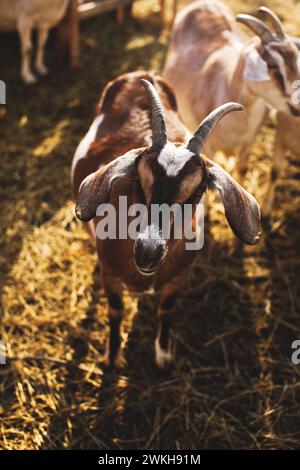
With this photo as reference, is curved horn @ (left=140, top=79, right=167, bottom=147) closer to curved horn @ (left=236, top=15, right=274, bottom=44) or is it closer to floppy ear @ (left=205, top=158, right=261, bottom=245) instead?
floppy ear @ (left=205, top=158, right=261, bottom=245)

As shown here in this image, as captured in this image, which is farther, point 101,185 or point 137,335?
point 137,335

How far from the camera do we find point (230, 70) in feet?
12.4

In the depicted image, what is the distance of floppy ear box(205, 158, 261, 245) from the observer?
215cm

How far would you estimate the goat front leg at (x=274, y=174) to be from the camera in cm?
403

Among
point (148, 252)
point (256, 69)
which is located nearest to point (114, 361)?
point (148, 252)

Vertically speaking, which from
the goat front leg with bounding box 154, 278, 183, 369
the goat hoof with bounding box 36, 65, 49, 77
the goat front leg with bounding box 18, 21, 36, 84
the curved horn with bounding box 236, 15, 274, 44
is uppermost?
the curved horn with bounding box 236, 15, 274, 44

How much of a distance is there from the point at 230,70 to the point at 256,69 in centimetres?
45

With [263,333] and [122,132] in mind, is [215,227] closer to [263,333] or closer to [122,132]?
[263,333]

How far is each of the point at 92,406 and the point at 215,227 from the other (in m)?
1.81

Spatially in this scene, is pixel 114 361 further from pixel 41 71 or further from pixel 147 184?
pixel 41 71

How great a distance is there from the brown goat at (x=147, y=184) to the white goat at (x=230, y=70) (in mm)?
630

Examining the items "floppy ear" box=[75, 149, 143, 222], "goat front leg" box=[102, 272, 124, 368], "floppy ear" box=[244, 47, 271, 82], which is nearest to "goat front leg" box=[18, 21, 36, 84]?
"floppy ear" box=[244, 47, 271, 82]

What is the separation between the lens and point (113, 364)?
3.23 metres

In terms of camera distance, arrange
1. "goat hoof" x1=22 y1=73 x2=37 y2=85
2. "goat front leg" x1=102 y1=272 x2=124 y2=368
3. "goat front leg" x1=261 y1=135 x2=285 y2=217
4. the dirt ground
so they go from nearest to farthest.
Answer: "goat front leg" x1=102 y1=272 x2=124 y2=368 → the dirt ground → "goat front leg" x1=261 y1=135 x2=285 y2=217 → "goat hoof" x1=22 y1=73 x2=37 y2=85
